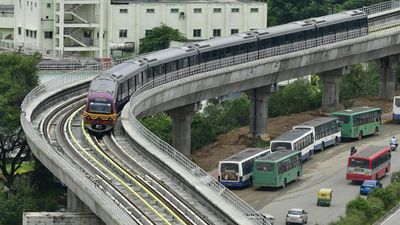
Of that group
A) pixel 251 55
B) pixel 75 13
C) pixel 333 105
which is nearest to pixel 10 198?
pixel 251 55

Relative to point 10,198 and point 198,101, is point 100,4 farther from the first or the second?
point 10,198

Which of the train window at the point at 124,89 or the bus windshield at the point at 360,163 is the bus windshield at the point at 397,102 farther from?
the train window at the point at 124,89

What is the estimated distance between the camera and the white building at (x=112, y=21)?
145 meters

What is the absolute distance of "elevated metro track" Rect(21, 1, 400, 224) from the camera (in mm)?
72000

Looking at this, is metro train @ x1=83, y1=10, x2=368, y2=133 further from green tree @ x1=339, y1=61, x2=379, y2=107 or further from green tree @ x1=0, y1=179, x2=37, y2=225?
green tree @ x1=339, y1=61, x2=379, y2=107

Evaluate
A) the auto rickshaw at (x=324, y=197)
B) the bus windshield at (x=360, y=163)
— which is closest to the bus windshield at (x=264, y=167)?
the auto rickshaw at (x=324, y=197)

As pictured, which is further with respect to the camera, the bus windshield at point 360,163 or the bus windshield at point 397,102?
the bus windshield at point 397,102

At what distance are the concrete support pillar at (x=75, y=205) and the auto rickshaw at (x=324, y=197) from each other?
632 inches

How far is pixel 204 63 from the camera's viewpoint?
4323 inches

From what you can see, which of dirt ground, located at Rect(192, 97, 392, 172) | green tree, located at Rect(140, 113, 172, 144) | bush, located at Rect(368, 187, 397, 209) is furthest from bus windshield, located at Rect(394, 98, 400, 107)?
bush, located at Rect(368, 187, 397, 209)

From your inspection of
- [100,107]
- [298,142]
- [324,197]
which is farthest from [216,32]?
[324,197]

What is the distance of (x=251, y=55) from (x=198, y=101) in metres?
8.45

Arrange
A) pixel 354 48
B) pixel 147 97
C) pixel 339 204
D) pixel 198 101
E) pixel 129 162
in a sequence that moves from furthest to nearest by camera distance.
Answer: pixel 354 48
pixel 198 101
pixel 147 97
pixel 339 204
pixel 129 162

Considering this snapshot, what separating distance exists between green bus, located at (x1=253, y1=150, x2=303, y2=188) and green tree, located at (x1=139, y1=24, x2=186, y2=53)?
190 ft
